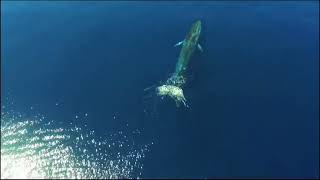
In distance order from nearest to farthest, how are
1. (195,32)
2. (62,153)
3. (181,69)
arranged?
(62,153) < (181,69) < (195,32)

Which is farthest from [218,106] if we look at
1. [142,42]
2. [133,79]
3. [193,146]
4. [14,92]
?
[14,92]

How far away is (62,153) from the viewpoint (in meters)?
96.7

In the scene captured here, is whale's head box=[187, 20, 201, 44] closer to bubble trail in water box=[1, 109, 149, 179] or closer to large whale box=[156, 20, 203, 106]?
large whale box=[156, 20, 203, 106]

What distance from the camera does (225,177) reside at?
91.9m

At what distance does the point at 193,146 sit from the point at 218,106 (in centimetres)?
1318

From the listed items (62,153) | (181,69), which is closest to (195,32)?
(181,69)

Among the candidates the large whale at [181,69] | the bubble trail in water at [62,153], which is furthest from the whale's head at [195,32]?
the bubble trail in water at [62,153]

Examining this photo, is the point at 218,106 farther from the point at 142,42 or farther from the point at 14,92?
the point at 14,92

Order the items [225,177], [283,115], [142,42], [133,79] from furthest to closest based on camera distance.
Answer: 1. [142,42]
2. [133,79]
3. [283,115]
4. [225,177]

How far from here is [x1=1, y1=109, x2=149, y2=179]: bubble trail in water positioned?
9306 cm

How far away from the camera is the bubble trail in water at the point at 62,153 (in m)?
93.1

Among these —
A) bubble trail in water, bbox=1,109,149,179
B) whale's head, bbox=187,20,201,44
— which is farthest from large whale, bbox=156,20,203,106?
bubble trail in water, bbox=1,109,149,179

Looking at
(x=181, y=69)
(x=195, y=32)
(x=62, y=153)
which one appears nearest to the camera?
(x=62, y=153)

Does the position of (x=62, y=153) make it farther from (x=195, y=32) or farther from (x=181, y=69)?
(x=195, y=32)
